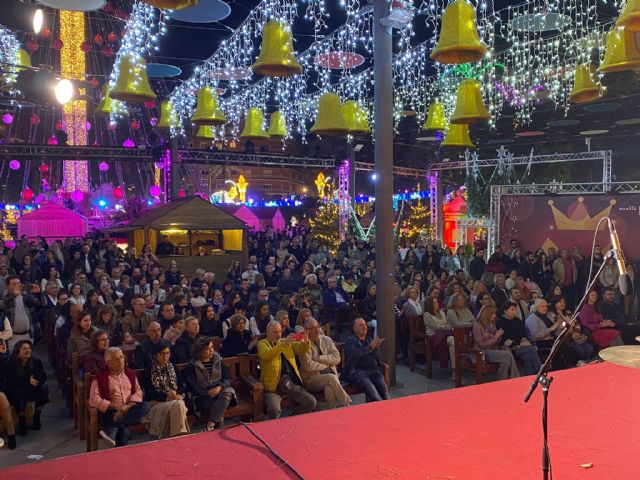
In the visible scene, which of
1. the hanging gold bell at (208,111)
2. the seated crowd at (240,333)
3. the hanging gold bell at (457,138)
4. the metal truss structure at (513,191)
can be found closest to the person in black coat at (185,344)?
the seated crowd at (240,333)

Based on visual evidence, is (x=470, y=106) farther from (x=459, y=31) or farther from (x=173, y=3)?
(x=173, y=3)

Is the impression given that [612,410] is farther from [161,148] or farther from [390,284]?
[161,148]

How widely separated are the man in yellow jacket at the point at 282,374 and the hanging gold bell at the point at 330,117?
2305mm

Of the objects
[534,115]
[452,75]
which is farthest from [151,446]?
[534,115]

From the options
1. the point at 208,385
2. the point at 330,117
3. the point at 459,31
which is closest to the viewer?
the point at 459,31

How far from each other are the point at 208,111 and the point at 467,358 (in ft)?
15.7

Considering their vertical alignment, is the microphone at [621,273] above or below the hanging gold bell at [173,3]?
below

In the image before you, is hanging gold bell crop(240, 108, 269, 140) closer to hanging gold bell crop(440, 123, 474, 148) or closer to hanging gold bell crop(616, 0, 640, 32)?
hanging gold bell crop(440, 123, 474, 148)

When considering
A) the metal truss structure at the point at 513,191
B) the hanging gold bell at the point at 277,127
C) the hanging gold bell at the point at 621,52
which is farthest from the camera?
the metal truss structure at the point at 513,191

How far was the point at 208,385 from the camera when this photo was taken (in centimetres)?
562

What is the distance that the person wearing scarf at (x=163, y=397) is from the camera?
5.22 meters

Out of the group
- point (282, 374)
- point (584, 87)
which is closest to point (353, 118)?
point (584, 87)

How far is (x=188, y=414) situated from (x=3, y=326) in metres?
3.20

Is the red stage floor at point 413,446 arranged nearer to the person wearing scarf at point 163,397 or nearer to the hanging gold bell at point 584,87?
the person wearing scarf at point 163,397
